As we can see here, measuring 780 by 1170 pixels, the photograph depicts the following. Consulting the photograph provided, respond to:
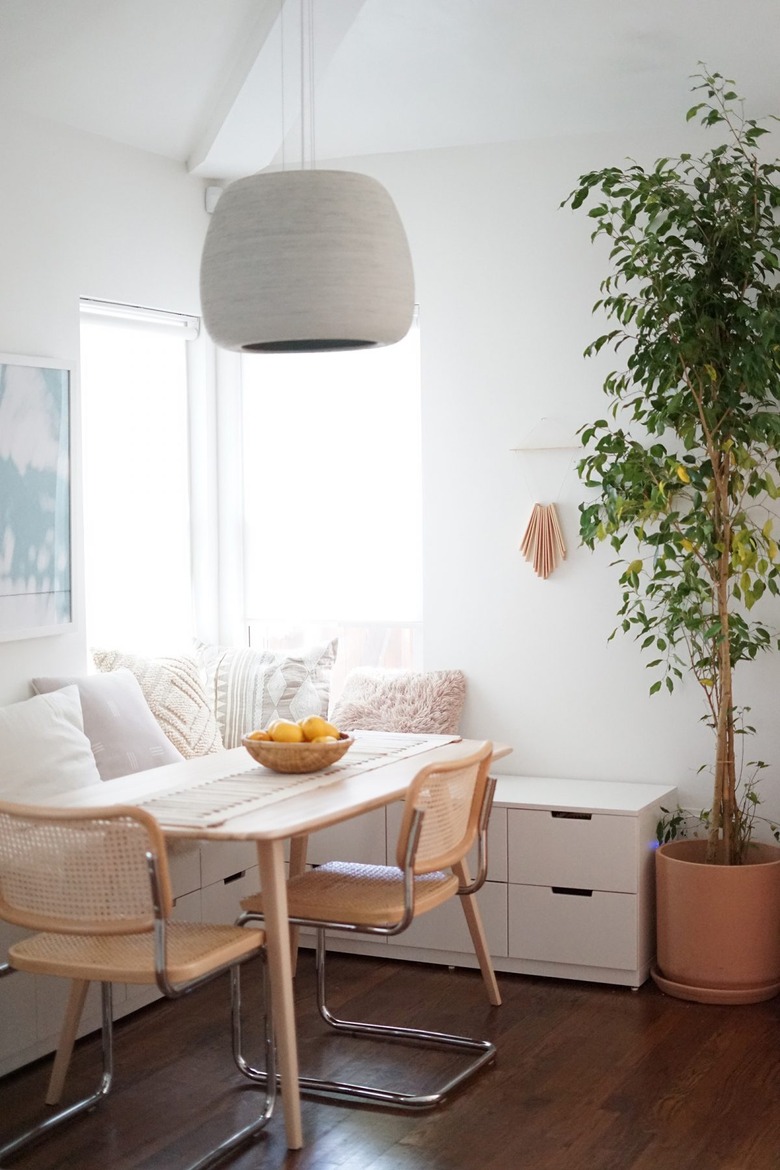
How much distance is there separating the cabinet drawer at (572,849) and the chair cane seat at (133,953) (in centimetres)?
134

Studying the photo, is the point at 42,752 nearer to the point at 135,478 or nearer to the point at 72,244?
the point at 135,478

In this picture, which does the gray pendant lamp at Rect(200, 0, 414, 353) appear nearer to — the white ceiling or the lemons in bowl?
the lemons in bowl

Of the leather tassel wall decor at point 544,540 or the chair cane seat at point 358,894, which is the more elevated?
the leather tassel wall decor at point 544,540

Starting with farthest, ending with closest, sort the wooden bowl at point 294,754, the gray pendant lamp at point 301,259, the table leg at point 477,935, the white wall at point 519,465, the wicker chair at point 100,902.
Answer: the white wall at point 519,465 < the table leg at point 477,935 < the wooden bowl at point 294,754 < the gray pendant lamp at point 301,259 < the wicker chair at point 100,902

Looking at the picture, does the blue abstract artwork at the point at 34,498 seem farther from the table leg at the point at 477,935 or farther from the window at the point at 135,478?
the table leg at the point at 477,935

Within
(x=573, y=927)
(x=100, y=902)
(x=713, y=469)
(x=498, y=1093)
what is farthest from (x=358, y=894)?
(x=713, y=469)

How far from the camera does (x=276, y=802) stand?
3076 mm

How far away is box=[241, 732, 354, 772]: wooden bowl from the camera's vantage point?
339 centimetres

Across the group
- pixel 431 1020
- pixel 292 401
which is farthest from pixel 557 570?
pixel 431 1020

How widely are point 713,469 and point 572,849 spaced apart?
119 centimetres

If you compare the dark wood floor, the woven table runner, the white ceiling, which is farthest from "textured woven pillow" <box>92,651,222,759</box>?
the white ceiling

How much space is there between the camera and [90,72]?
400 centimetres

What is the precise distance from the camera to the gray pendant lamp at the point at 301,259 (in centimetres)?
286

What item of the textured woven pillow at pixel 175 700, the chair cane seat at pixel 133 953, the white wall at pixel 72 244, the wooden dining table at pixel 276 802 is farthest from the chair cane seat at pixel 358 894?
the white wall at pixel 72 244
